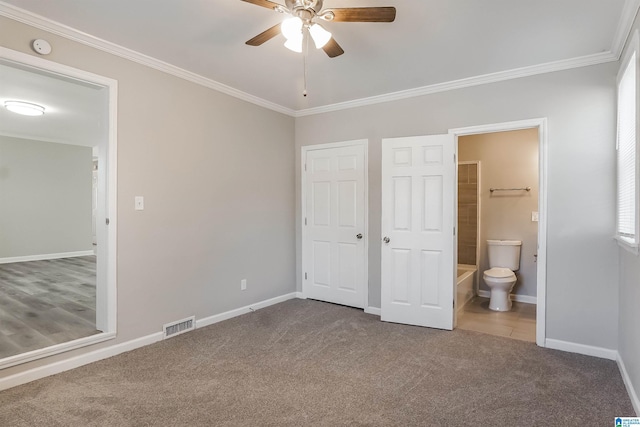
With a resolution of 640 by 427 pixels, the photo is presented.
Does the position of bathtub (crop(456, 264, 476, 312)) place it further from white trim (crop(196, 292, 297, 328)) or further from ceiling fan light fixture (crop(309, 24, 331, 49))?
ceiling fan light fixture (crop(309, 24, 331, 49))

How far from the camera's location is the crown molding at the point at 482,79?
2896 millimetres

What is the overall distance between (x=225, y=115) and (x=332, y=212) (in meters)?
1.68

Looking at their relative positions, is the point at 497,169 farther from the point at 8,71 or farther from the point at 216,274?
the point at 8,71

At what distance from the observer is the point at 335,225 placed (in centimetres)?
438

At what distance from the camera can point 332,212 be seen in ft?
14.4

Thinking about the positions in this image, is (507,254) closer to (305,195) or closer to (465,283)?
(465,283)

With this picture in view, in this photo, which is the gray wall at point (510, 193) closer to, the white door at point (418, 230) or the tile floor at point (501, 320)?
the tile floor at point (501, 320)

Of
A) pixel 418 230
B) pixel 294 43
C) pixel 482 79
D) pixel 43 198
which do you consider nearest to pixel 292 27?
pixel 294 43

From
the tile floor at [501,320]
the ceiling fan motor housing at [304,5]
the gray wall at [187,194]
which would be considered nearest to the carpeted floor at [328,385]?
the tile floor at [501,320]

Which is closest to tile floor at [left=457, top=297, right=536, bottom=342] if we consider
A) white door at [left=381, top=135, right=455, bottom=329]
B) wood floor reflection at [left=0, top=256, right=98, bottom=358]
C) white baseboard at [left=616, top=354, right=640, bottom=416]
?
white door at [left=381, top=135, right=455, bottom=329]

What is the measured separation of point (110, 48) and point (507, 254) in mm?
4828

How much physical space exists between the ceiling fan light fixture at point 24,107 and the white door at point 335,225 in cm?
370

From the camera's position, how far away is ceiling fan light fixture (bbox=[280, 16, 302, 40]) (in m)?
1.97

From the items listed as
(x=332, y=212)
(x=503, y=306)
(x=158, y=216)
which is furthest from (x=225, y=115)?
(x=503, y=306)
